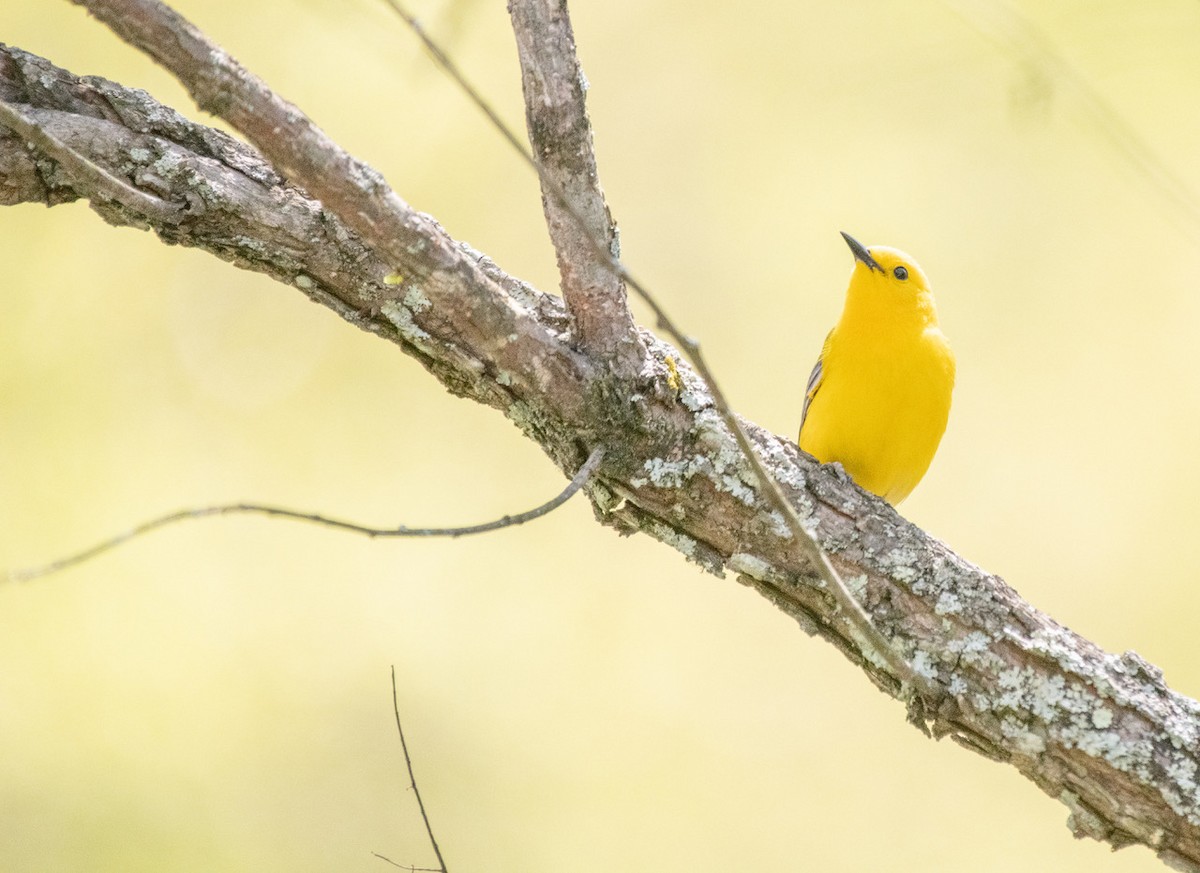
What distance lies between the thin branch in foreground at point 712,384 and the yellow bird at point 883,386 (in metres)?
0.77

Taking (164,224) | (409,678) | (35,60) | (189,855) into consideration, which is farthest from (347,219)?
(189,855)

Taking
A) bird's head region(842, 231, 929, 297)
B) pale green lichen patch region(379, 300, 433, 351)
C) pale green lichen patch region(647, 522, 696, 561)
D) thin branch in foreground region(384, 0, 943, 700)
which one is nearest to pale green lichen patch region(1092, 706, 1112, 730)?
thin branch in foreground region(384, 0, 943, 700)

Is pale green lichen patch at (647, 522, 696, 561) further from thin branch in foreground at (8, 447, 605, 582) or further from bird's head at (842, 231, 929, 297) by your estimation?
bird's head at (842, 231, 929, 297)

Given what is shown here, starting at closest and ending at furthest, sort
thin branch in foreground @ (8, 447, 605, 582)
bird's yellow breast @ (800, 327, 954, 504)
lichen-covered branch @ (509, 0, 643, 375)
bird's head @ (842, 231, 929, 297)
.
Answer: thin branch in foreground @ (8, 447, 605, 582) < lichen-covered branch @ (509, 0, 643, 375) < bird's yellow breast @ (800, 327, 954, 504) < bird's head @ (842, 231, 929, 297)

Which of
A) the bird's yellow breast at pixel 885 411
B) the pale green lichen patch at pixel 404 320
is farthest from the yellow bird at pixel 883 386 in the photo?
the pale green lichen patch at pixel 404 320

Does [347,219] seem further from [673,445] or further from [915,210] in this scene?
[915,210]

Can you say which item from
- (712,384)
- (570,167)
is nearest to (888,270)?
(570,167)

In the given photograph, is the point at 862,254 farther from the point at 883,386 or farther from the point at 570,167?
the point at 570,167

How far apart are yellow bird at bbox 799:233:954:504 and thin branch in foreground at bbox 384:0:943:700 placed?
0.77m

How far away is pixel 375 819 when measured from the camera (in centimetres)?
319

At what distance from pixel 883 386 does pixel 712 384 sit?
4.48ft

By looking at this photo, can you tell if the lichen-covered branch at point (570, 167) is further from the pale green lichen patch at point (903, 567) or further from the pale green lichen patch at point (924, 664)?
the pale green lichen patch at point (924, 664)

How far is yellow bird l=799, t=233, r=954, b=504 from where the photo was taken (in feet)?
7.63

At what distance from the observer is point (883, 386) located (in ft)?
7.70
